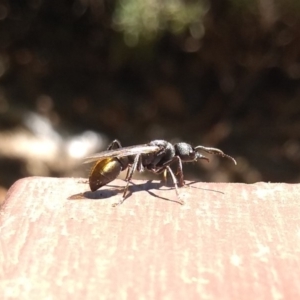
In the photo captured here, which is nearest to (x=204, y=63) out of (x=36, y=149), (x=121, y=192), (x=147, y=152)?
(x=36, y=149)

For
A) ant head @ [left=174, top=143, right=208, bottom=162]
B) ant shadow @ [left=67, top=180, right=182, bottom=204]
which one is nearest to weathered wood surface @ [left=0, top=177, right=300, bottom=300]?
ant shadow @ [left=67, top=180, right=182, bottom=204]

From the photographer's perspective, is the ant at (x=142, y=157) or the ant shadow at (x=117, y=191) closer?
the ant shadow at (x=117, y=191)

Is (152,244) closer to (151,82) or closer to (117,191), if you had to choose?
(117,191)

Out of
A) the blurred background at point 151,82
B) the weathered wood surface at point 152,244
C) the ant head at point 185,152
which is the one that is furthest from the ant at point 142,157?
the blurred background at point 151,82

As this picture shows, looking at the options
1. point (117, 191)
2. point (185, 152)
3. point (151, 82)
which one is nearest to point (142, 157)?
point (185, 152)

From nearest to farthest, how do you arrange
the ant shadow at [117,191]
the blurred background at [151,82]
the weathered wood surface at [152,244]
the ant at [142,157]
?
the weathered wood surface at [152,244], the ant shadow at [117,191], the ant at [142,157], the blurred background at [151,82]

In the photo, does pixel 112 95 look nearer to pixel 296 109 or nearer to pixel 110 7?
→ pixel 110 7

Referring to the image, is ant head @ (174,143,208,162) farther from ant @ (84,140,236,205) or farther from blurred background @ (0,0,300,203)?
blurred background @ (0,0,300,203)

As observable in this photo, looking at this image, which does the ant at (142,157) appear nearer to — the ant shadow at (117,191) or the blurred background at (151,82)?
the ant shadow at (117,191)
